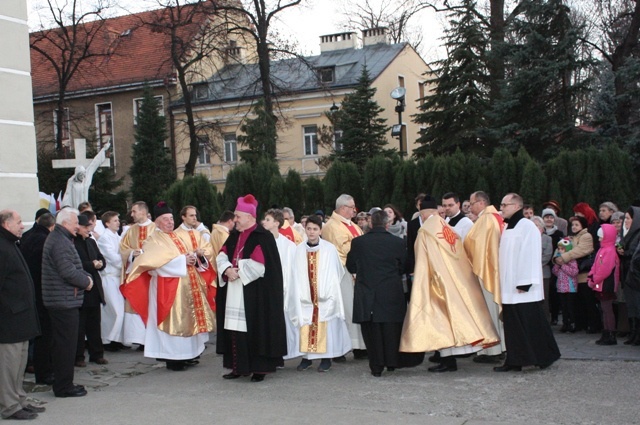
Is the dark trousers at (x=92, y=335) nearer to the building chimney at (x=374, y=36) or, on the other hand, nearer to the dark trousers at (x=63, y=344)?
the dark trousers at (x=63, y=344)

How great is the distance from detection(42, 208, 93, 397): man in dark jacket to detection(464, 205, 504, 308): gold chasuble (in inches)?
159

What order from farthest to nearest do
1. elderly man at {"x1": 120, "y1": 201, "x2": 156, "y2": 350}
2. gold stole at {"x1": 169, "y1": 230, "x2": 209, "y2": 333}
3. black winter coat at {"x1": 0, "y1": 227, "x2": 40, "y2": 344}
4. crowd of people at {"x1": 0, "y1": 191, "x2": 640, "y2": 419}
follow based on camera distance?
elderly man at {"x1": 120, "y1": 201, "x2": 156, "y2": 350} < gold stole at {"x1": 169, "y1": 230, "x2": 209, "y2": 333} < crowd of people at {"x1": 0, "y1": 191, "x2": 640, "y2": 419} < black winter coat at {"x1": 0, "y1": 227, "x2": 40, "y2": 344}

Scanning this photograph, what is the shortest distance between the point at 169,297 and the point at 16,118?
13.1 ft

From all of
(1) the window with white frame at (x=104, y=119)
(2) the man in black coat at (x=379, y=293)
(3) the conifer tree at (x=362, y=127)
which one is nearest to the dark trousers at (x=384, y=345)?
(2) the man in black coat at (x=379, y=293)

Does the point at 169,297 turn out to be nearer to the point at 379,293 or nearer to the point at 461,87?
the point at 379,293

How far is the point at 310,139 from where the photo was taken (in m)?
39.3

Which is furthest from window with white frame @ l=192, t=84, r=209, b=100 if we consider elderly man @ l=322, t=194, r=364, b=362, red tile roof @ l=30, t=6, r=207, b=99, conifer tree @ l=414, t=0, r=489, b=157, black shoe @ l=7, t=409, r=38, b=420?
black shoe @ l=7, t=409, r=38, b=420

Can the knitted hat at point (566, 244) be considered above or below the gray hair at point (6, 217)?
below

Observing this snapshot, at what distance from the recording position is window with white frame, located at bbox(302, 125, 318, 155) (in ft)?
128

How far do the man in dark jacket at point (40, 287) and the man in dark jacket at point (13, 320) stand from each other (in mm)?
1442

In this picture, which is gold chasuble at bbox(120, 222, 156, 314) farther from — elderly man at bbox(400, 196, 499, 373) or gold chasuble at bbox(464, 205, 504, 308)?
gold chasuble at bbox(464, 205, 504, 308)

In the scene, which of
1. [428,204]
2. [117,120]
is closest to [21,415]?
[428,204]

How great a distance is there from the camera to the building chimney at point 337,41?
4425cm

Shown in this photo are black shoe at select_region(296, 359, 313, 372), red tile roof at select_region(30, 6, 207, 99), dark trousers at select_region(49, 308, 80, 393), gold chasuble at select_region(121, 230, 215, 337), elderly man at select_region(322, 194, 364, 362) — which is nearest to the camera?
dark trousers at select_region(49, 308, 80, 393)
